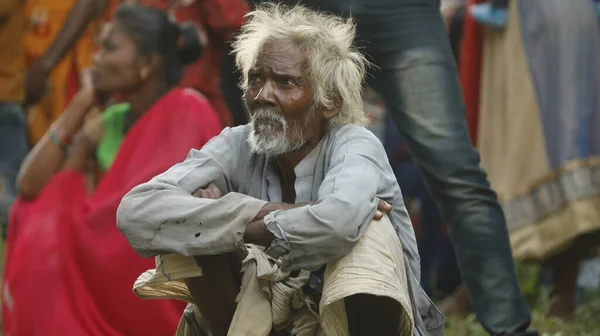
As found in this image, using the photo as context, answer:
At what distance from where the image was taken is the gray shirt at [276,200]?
382 cm

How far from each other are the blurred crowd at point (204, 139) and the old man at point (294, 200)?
731mm

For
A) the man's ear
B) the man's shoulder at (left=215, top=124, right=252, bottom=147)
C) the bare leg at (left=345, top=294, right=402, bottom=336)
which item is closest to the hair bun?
the man's shoulder at (left=215, top=124, right=252, bottom=147)

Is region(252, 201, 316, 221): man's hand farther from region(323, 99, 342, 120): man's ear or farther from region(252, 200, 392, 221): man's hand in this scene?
region(323, 99, 342, 120): man's ear

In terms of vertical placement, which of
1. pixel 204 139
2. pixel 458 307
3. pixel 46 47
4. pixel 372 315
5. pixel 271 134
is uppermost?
pixel 271 134

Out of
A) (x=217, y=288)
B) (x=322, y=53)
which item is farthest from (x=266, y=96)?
(x=217, y=288)

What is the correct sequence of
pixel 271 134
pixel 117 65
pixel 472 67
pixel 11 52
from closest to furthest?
pixel 271 134, pixel 117 65, pixel 472 67, pixel 11 52

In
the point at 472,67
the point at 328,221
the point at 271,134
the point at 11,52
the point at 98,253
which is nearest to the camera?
the point at 328,221

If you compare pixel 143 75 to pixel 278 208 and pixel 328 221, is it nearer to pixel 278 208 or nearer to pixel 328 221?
pixel 278 208

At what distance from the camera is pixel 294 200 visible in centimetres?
420

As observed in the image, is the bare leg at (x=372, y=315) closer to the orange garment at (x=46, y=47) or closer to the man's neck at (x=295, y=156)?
the man's neck at (x=295, y=156)

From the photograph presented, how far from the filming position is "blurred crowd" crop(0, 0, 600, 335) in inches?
218

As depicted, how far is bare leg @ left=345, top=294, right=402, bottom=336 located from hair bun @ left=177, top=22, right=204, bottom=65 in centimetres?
268

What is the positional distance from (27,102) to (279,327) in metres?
4.53

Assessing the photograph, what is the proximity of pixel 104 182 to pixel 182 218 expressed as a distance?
6.43ft
